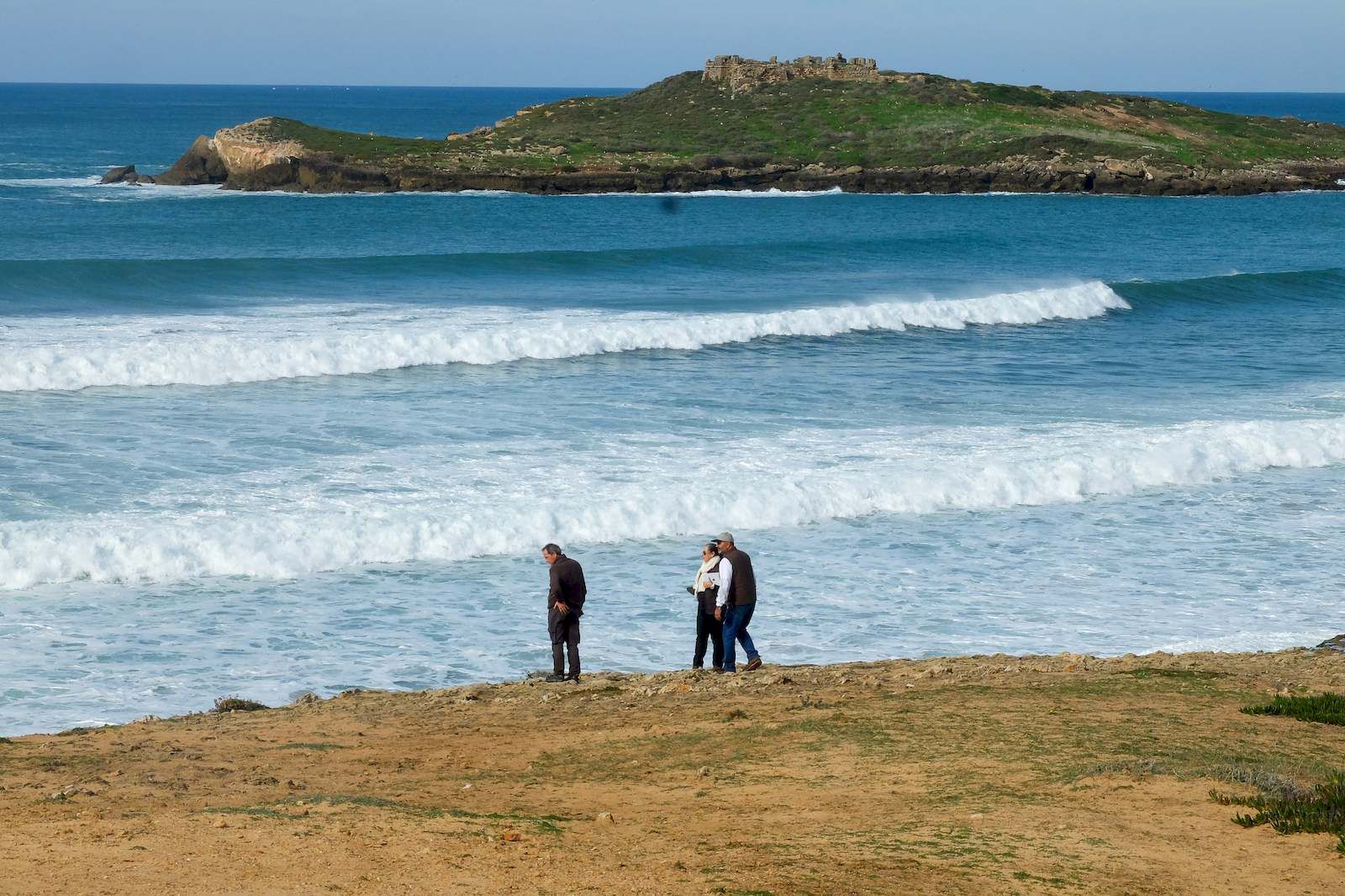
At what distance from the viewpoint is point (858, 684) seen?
11469 millimetres

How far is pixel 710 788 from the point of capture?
892 centimetres

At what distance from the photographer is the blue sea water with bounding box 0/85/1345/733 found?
547 inches

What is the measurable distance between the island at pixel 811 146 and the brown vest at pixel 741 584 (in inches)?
2513

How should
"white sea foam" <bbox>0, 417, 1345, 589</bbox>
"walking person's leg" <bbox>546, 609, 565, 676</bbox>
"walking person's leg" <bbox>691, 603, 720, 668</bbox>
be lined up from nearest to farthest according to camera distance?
1. "walking person's leg" <bbox>546, 609, 565, 676</bbox>
2. "walking person's leg" <bbox>691, 603, 720, 668</bbox>
3. "white sea foam" <bbox>0, 417, 1345, 589</bbox>

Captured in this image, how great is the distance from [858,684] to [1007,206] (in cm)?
6105

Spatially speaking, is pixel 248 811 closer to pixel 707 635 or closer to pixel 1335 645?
pixel 707 635

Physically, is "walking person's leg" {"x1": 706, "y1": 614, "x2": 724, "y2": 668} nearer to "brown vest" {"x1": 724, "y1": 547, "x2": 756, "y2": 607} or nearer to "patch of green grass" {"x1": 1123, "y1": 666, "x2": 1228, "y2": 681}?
"brown vest" {"x1": 724, "y1": 547, "x2": 756, "y2": 607}

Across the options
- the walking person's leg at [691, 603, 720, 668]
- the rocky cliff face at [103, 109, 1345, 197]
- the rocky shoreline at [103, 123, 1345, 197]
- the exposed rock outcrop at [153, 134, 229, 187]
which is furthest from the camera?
the exposed rock outcrop at [153, 134, 229, 187]

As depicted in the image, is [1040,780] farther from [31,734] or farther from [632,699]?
[31,734]

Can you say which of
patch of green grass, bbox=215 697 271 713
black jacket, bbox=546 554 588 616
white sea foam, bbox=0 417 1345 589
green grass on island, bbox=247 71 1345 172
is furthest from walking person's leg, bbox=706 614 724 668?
green grass on island, bbox=247 71 1345 172

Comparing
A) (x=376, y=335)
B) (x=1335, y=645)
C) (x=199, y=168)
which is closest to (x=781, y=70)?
(x=199, y=168)

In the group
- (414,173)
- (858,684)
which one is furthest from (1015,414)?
(414,173)

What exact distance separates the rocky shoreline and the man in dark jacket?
6322 cm

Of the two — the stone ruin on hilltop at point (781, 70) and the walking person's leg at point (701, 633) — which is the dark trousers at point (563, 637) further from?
the stone ruin on hilltop at point (781, 70)
